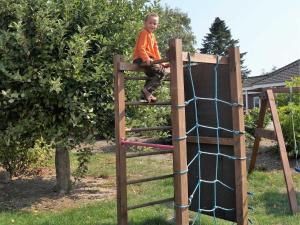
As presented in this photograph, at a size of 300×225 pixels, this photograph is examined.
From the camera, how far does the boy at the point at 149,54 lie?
527 cm

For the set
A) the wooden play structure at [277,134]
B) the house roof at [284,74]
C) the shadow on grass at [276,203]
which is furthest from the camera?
the house roof at [284,74]

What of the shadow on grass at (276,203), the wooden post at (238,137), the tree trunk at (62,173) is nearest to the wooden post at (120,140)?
the wooden post at (238,137)

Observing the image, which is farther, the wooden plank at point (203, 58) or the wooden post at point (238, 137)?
the wooden post at point (238, 137)

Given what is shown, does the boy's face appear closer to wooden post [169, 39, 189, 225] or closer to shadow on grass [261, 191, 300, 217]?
wooden post [169, 39, 189, 225]

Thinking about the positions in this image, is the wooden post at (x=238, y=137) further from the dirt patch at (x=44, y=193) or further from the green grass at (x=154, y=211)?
the dirt patch at (x=44, y=193)

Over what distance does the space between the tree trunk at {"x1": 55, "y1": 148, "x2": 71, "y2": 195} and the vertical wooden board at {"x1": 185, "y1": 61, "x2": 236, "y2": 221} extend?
2968 millimetres

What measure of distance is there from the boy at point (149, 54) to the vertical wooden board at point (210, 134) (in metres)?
0.54

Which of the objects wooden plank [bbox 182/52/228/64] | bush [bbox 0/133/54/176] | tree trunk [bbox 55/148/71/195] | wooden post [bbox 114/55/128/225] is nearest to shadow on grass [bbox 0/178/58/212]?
tree trunk [bbox 55/148/71/195]

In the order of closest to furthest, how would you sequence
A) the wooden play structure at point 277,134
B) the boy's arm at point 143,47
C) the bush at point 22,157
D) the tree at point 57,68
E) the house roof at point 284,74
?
the boy's arm at point 143,47, the wooden play structure at point 277,134, the tree at point 57,68, the bush at point 22,157, the house roof at point 284,74

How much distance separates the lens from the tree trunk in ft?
26.6

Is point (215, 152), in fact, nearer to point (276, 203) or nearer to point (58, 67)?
point (276, 203)

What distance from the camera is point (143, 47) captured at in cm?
527

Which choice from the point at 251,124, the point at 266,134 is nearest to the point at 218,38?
the point at 251,124

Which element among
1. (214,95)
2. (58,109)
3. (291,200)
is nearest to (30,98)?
(58,109)
